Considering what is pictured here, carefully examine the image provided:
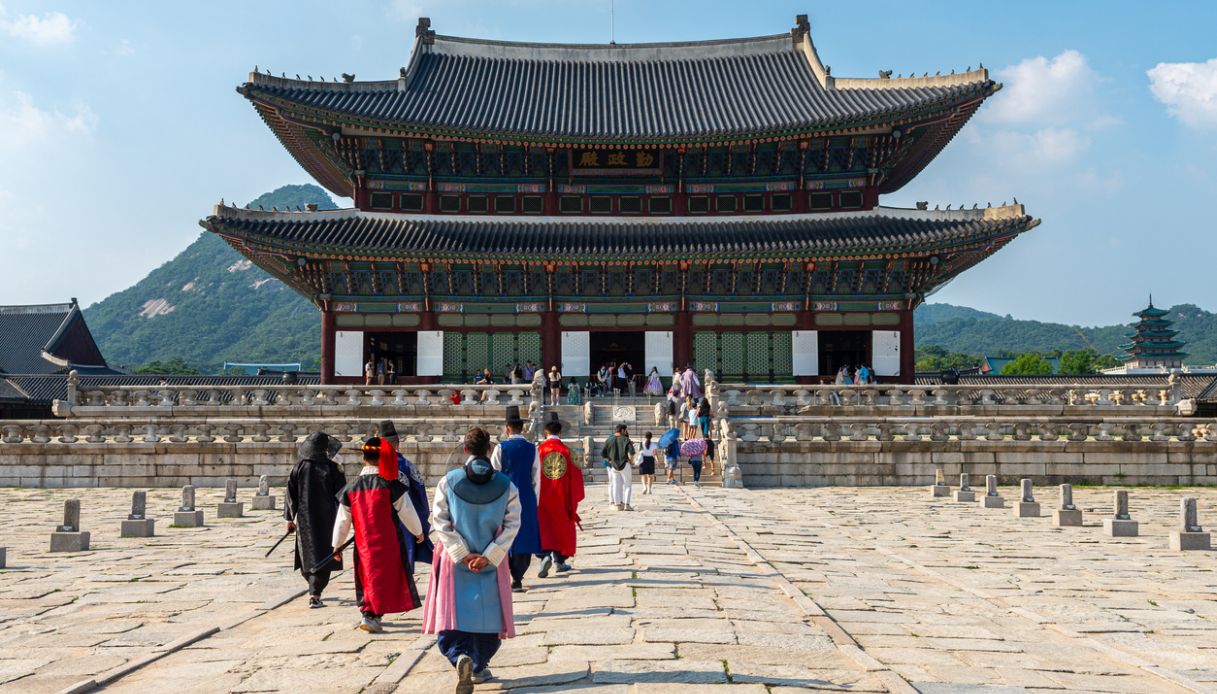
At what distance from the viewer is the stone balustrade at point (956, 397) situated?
2509 cm

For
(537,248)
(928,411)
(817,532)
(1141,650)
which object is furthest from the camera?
(537,248)

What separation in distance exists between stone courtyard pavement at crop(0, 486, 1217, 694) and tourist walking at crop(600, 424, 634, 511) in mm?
513

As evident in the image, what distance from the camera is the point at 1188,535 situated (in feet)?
42.3

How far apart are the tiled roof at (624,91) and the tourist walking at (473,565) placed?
25229mm

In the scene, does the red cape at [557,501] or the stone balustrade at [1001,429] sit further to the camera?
the stone balustrade at [1001,429]

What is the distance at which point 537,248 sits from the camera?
30156mm

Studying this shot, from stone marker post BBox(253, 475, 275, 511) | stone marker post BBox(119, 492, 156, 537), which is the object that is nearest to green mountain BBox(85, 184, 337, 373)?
stone marker post BBox(253, 475, 275, 511)

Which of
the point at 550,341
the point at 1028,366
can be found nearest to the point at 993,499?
the point at 550,341

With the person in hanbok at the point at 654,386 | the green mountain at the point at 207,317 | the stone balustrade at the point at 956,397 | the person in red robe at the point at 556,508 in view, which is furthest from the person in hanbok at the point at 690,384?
the green mountain at the point at 207,317

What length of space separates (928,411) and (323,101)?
2078 cm

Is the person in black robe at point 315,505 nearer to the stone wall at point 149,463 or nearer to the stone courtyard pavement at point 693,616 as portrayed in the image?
the stone courtyard pavement at point 693,616

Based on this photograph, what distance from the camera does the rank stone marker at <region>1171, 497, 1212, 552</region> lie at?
1290 centimetres

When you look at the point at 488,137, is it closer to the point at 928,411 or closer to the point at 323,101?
the point at 323,101

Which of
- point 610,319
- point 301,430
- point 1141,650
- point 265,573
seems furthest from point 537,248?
point 1141,650
